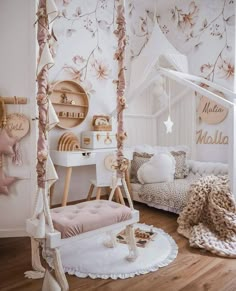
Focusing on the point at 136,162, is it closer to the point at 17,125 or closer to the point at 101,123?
the point at 101,123

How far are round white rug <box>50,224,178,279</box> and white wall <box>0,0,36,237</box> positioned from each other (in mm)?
613

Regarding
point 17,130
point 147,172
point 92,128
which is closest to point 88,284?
point 17,130

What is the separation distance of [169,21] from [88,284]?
418 cm

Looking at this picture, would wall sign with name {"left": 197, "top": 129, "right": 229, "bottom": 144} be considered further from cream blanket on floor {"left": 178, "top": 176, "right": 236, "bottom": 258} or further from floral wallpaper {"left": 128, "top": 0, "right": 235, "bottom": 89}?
cream blanket on floor {"left": 178, "top": 176, "right": 236, "bottom": 258}

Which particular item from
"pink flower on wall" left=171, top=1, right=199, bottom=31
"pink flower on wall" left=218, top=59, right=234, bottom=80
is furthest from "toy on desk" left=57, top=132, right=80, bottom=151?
"pink flower on wall" left=171, top=1, right=199, bottom=31

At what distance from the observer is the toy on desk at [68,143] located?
11.0 ft

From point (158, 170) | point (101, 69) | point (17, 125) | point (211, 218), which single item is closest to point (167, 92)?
point (101, 69)

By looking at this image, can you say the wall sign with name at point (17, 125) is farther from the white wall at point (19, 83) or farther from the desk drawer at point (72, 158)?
the desk drawer at point (72, 158)

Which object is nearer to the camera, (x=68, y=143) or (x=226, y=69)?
(x=68, y=143)

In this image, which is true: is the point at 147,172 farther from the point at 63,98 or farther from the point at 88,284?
the point at 88,284

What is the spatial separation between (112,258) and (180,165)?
1863 millimetres

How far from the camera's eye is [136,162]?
374 centimetres

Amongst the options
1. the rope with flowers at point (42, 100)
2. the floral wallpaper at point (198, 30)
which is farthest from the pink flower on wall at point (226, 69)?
the rope with flowers at point (42, 100)

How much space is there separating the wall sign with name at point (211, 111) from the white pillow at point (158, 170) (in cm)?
96
